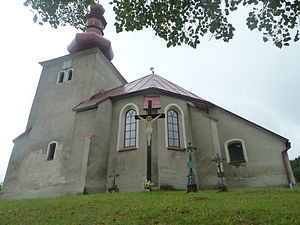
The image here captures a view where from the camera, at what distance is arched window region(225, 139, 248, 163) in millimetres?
14180

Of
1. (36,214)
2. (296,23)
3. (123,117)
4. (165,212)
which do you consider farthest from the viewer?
(123,117)

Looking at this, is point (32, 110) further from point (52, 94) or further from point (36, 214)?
point (36, 214)

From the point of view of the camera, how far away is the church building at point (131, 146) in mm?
12328

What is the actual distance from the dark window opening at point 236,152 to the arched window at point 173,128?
3.42 metres

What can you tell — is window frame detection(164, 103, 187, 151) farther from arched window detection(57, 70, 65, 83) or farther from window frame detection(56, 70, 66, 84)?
arched window detection(57, 70, 65, 83)

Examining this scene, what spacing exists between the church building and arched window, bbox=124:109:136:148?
0.09 ft

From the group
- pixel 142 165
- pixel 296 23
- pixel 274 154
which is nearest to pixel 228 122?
pixel 274 154

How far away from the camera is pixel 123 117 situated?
14258 millimetres

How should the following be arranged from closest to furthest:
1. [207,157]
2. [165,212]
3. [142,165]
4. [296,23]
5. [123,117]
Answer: [296,23] → [165,212] → [142,165] → [207,157] → [123,117]

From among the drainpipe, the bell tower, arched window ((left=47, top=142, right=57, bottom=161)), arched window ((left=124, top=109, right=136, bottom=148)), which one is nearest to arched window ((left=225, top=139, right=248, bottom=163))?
the drainpipe

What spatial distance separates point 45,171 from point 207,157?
884 centimetres

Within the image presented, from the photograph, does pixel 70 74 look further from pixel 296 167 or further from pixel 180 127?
pixel 296 167

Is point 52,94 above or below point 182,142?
above

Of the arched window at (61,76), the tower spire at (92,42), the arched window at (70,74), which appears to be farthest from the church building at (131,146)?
the tower spire at (92,42)
